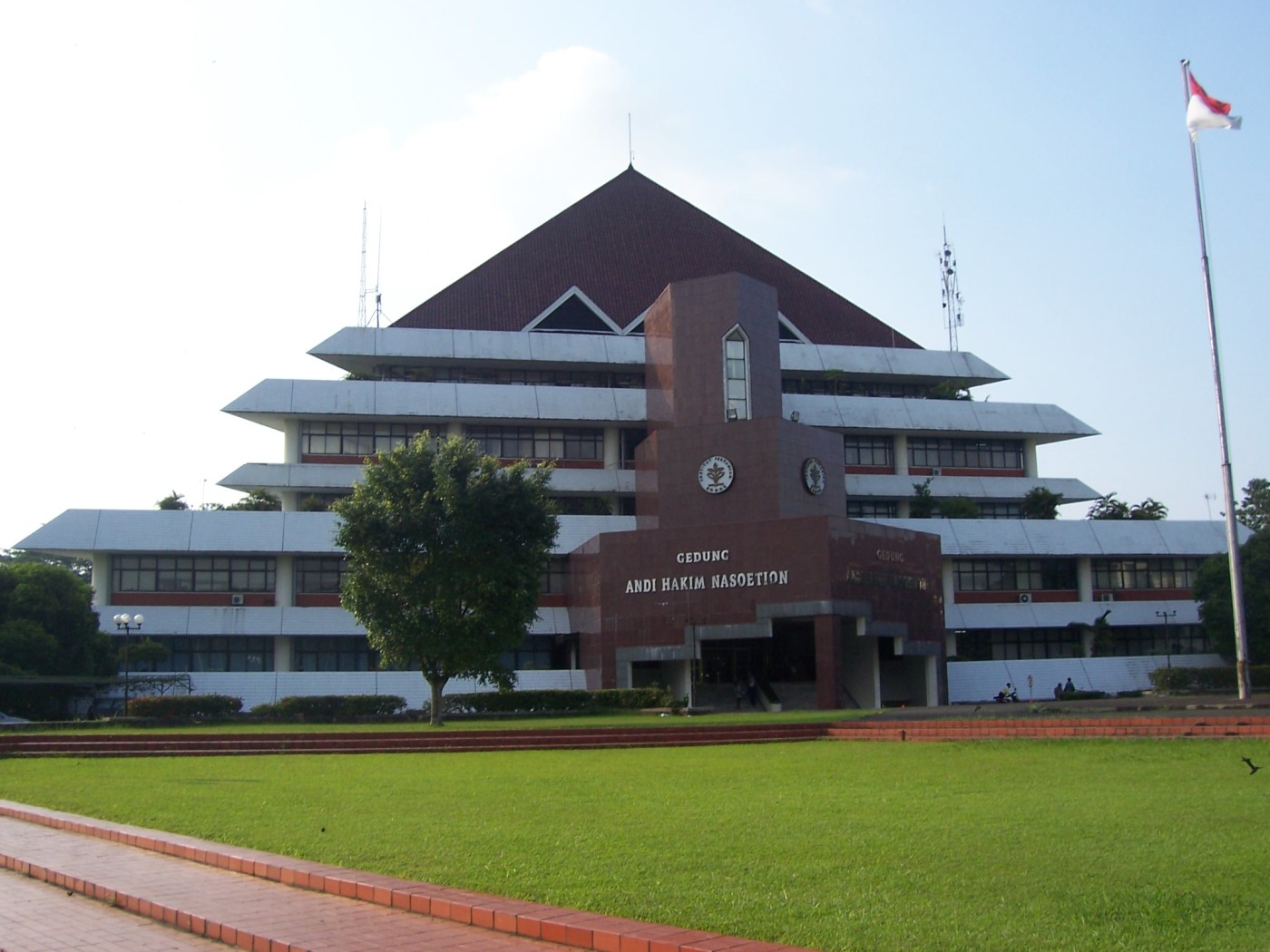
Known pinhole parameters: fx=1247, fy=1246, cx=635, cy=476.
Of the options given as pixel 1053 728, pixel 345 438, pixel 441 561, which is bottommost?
pixel 1053 728

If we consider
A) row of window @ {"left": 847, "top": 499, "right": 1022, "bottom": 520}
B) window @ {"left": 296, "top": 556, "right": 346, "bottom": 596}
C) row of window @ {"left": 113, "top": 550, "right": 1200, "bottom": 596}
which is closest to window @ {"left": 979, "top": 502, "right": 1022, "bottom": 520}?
row of window @ {"left": 847, "top": 499, "right": 1022, "bottom": 520}

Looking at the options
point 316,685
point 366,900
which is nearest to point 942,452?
point 316,685

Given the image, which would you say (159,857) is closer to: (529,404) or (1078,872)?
(1078,872)

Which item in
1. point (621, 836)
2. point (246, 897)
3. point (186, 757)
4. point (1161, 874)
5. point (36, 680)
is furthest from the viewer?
point (36, 680)

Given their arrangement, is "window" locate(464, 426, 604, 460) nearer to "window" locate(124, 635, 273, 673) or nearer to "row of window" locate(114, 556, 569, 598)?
"row of window" locate(114, 556, 569, 598)

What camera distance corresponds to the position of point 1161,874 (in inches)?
288

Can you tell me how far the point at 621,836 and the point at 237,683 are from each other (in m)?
34.1

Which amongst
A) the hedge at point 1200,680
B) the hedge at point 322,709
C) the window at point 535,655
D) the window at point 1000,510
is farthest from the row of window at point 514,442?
the hedge at point 322,709

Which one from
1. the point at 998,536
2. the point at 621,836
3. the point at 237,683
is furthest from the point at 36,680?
A: the point at 998,536

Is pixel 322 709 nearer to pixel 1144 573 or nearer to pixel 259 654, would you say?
pixel 259 654

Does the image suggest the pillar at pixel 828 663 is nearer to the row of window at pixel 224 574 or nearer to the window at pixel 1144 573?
the row of window at pixel 224 574

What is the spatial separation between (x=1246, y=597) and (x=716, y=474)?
66.4 feet

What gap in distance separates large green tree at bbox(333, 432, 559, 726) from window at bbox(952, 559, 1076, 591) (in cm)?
2466

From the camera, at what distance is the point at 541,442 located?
2012 inches
